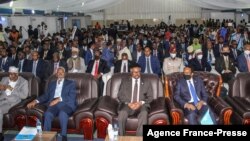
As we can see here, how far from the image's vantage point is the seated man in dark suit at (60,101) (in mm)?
5312

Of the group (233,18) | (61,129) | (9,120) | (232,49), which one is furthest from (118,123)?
(233,18)

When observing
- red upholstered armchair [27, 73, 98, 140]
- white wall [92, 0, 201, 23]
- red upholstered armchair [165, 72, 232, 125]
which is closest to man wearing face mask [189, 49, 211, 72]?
red upholstered armchair [165, 72, 232, 125]

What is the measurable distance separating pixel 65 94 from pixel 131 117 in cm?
121

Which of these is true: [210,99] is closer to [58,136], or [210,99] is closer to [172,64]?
[172,64]

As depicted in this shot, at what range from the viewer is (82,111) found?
532 cm

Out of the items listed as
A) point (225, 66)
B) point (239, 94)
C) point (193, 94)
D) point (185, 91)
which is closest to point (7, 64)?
point (185, 91)

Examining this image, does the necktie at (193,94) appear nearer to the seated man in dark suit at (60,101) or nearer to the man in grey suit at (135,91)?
the man in grey suit at (135,91)

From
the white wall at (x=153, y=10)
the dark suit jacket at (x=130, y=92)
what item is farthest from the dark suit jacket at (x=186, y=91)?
the white wall at (x=153, y=10)

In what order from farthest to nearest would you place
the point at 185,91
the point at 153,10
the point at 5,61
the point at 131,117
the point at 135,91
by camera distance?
the point at 153,10 → the point at 5,61 → the point at 135,91 → the point at 185,91 → the point at 131,117

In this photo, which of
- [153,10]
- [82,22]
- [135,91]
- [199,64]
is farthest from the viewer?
[153,10]

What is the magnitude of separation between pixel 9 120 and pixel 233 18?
2229 centimetres

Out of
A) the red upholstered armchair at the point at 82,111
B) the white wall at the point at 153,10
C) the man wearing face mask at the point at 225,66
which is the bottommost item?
the red upholstered armchair at the point at 82,111

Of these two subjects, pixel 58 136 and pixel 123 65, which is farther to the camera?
pixel 123 65

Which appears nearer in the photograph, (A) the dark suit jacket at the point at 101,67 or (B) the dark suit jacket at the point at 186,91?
(B) the dark suit jacket at the point at 186,91
